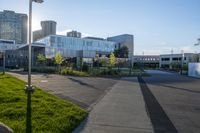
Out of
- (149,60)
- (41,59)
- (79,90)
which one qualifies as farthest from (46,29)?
→ (79,90)

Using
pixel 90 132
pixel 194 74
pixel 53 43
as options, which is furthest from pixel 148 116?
pixel 53 43

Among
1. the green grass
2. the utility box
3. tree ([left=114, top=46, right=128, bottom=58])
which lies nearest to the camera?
the green grass

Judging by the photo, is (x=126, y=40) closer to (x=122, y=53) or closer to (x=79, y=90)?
(x=122, y=53)

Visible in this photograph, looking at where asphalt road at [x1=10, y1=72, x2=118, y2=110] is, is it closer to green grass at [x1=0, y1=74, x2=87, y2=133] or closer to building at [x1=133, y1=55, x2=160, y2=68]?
green grass at [x1=0, y1=74, x2=87, y2=133]

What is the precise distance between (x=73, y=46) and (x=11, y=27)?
122 feet

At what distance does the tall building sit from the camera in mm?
107900

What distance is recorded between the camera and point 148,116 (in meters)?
9.81

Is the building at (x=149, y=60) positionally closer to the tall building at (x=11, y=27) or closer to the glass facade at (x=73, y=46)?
the glass facade at (x=73, y=46)

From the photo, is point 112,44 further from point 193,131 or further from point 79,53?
point 193,131

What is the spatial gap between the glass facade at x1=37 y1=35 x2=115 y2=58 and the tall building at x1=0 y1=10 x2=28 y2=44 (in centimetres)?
1136

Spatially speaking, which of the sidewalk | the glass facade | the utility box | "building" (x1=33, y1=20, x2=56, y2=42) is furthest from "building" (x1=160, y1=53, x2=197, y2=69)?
the sidewalk

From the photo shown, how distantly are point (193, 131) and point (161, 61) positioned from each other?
129 meters

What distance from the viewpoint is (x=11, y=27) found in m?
128

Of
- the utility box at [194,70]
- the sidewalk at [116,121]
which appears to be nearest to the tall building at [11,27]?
the utility box at [194,70]
